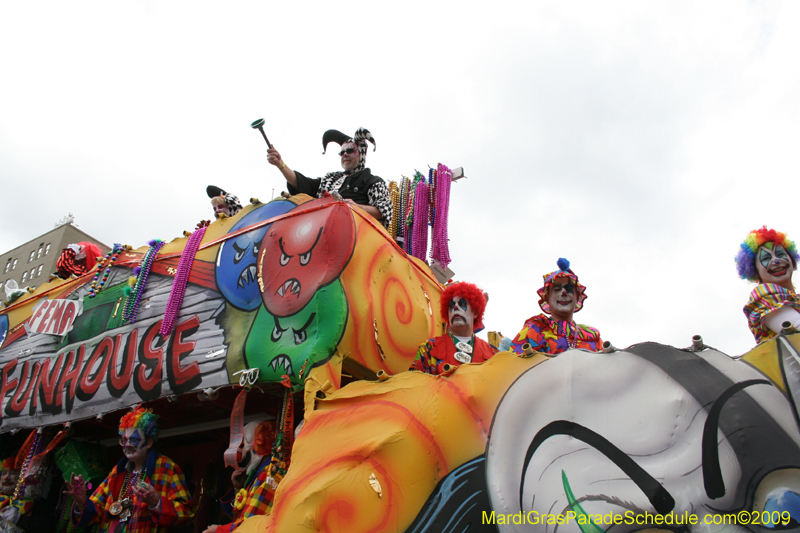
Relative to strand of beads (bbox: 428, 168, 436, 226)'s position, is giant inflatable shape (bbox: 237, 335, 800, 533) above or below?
below

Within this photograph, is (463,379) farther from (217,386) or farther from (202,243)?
(202,243)

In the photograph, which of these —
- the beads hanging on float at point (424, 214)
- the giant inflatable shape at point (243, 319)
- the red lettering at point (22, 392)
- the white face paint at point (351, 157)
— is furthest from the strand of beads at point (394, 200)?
the red lettering at point (22, 392)

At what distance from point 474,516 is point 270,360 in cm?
185

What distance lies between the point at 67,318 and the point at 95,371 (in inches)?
37.6

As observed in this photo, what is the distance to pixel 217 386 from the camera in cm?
399

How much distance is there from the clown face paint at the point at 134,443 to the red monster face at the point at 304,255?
1.71 metres

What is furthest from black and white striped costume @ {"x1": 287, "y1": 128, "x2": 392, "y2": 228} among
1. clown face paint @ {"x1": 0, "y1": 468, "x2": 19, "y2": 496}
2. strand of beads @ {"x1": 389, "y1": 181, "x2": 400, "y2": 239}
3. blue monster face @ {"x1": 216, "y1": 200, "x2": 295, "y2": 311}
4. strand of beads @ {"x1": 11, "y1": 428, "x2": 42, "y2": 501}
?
clown face paint @ {"x1": 0, "y1": 468, "x2": 19, "y2": 496}

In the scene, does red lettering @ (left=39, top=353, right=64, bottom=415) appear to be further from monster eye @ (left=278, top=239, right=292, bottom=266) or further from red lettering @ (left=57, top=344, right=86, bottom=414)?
monster eye @ (left=278, top=239, right=292, bottom=266)

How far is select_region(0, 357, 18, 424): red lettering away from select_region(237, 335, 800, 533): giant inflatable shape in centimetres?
408

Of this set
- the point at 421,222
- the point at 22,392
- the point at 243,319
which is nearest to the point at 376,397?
the point at 243,319

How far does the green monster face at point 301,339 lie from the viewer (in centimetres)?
362

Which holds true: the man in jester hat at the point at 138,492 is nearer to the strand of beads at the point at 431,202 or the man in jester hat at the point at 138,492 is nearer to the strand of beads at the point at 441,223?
the strand of beads at the point at 441,223

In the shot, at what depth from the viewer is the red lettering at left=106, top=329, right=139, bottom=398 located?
15.0 feet

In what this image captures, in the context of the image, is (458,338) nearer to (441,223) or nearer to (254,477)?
(254,477)
